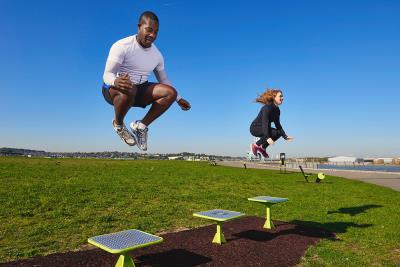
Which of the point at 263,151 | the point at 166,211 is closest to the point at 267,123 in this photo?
the point at 263,151

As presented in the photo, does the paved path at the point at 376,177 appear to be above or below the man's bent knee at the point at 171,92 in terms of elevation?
below

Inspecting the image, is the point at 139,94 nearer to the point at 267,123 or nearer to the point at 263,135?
the point at 267,123

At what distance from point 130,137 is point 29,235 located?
13032 mm

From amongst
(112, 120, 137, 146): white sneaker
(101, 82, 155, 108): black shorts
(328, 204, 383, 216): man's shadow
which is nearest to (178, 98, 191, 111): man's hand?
(101, 82, 155, 108): black shorts

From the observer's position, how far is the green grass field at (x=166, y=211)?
13211 millimetres

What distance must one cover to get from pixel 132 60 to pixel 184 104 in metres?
0.68

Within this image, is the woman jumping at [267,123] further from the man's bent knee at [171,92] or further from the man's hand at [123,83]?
the man's hand at [123,83]

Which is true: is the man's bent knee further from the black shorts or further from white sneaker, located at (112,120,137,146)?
white sneaker, located at (112,120,137,146)

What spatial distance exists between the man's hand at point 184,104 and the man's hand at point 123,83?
2.48ft

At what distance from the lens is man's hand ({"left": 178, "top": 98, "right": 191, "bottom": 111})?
336 cm

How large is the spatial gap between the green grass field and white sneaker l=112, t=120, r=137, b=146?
1042 cm

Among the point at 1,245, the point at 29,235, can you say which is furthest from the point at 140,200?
the point at 1,245

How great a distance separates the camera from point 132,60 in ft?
9.75

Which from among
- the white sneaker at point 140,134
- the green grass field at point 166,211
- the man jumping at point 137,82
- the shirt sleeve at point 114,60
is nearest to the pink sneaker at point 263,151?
the man jumping at point 137,82
